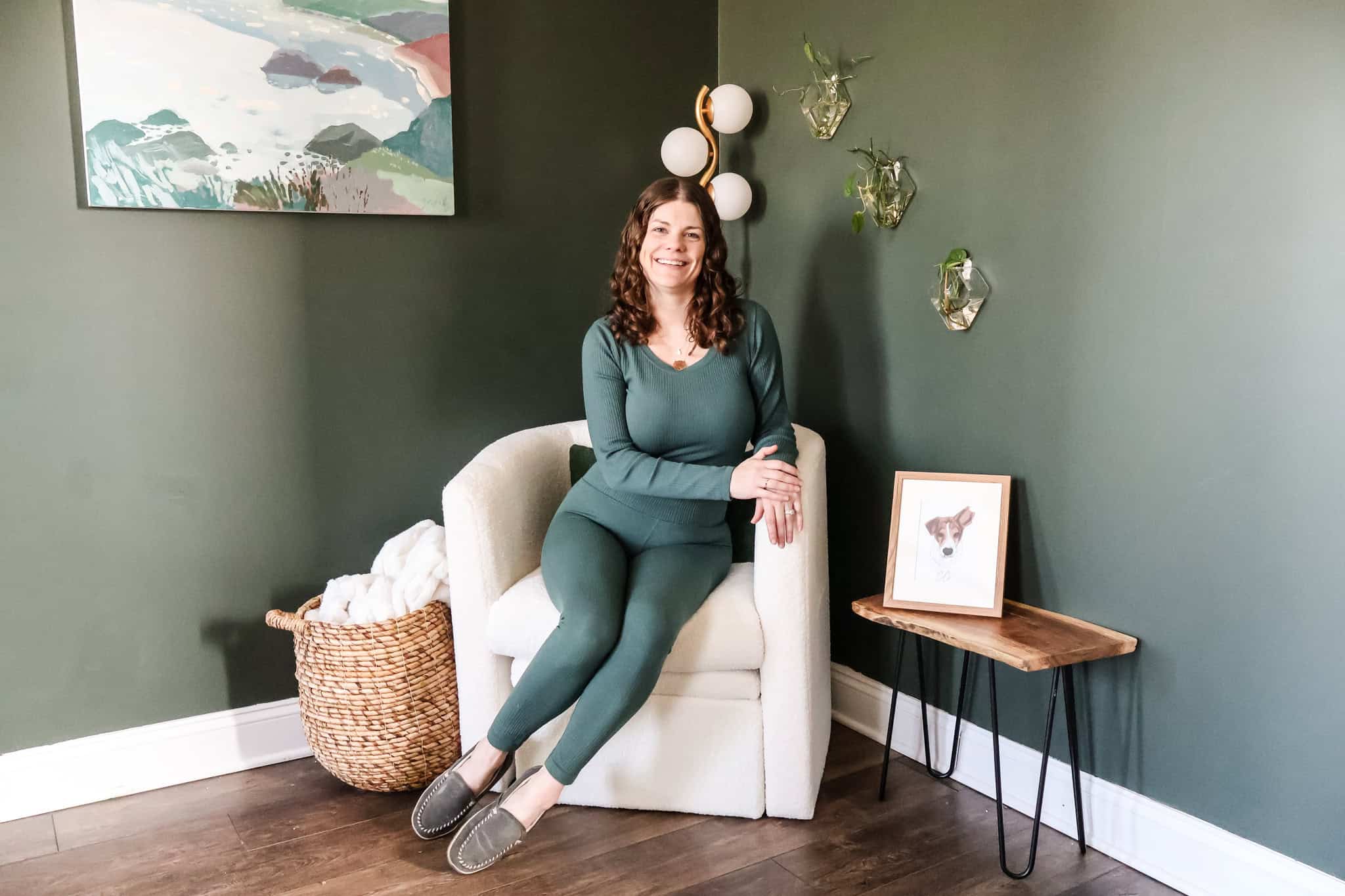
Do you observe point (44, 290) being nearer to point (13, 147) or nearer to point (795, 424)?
point (13, 147)

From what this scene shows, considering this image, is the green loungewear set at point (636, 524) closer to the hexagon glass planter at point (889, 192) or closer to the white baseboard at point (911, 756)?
the hexagon glass planter at point (889, 192)

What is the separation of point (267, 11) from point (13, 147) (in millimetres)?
593

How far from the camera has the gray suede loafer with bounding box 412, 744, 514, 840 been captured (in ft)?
6.64

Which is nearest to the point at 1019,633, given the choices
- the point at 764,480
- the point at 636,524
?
the point at 764,480

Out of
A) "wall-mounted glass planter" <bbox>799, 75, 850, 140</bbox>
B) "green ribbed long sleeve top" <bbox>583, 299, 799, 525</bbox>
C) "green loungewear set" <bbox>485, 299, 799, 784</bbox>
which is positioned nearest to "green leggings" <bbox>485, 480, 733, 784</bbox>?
"green loungewear set" <bbox>485, 299, 799, 784</bbox>

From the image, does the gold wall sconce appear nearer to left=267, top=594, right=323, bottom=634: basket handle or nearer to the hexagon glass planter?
the hexagon glass planter

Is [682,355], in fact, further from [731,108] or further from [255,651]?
[255,651]

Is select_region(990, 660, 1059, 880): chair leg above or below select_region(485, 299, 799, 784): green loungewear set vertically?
below

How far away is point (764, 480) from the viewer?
2031 mm

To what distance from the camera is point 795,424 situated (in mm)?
2750

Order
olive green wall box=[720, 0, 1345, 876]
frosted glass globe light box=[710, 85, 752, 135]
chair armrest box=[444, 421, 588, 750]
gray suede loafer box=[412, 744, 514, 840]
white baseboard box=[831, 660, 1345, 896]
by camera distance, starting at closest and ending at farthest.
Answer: olive green wall box=[720, 0, 1345, 876], white baseboard box=[831, 660, 1345, 896], gray suede loafer box=[412, 744, 514, 840], chair armrest box=[444, 421, 588, 750], frosted glass globe light box=[710, 85, 752, 135]

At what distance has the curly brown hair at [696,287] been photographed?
222 centimetres

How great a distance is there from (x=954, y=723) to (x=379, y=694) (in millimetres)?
1265

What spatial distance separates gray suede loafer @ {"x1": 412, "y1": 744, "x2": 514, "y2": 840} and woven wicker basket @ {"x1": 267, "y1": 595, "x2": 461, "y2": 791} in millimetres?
205
